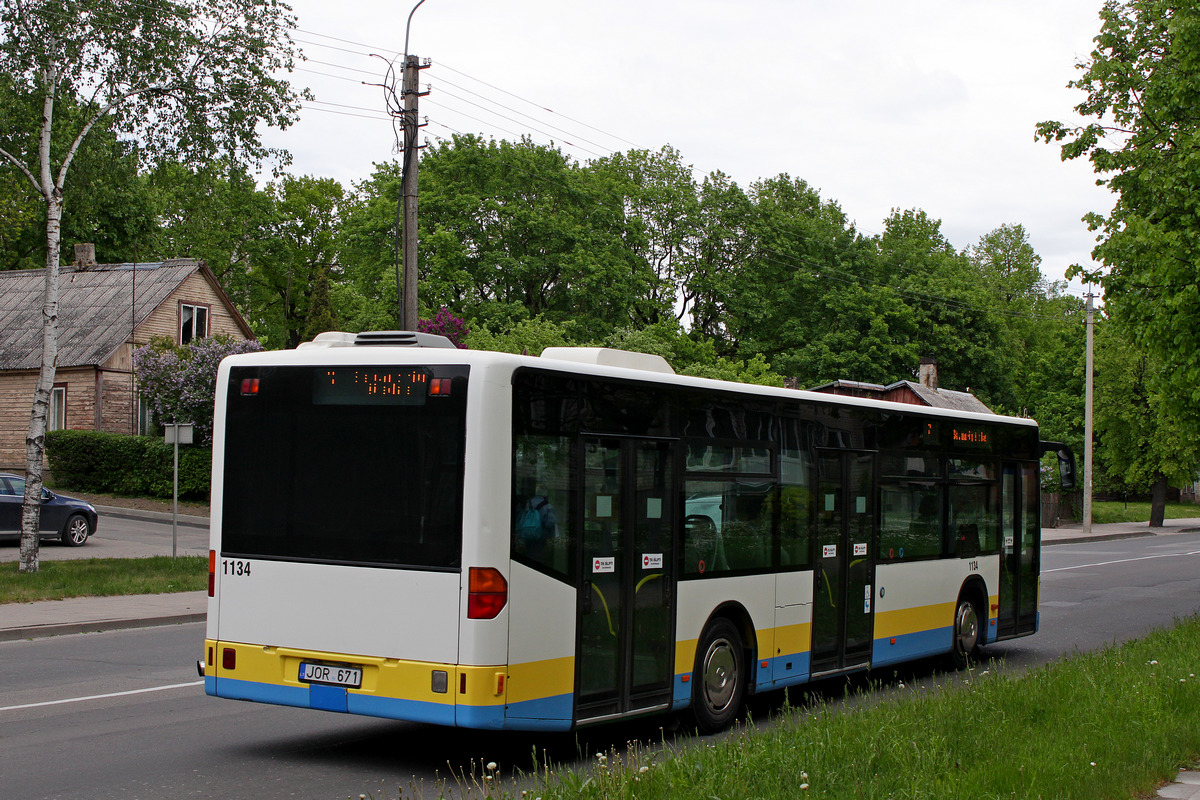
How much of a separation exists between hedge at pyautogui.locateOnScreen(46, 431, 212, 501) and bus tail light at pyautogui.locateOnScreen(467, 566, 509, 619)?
3026 cm

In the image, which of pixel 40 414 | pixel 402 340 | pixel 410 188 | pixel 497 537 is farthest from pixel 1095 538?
pixel 497 537

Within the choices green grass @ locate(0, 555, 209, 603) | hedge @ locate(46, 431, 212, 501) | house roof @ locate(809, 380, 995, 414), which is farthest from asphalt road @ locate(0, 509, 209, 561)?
house roof @ locate(809, 380, 995, 414)

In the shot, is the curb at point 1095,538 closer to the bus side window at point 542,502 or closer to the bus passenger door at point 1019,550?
the bus passenger door at point 1019,550

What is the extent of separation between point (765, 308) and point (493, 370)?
5456 centimetres

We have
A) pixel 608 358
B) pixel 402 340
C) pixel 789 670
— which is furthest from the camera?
pixel 789 670

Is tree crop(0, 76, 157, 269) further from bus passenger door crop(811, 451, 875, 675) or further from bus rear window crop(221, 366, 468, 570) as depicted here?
bus passenger door crop(811, 451, 875, 675)

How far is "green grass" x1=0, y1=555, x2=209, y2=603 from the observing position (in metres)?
17.9

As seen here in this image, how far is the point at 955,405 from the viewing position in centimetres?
5097

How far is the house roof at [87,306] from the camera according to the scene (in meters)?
43.0

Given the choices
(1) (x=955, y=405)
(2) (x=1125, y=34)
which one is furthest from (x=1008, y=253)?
(2) (x=1125, y=34)

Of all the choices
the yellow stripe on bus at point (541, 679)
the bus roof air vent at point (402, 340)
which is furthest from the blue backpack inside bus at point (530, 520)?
the bus roof air vent at point (402, 340)

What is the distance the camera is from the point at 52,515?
26.5m

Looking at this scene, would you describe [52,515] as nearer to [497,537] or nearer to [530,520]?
[530,520]

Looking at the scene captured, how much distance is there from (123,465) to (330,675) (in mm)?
33211
